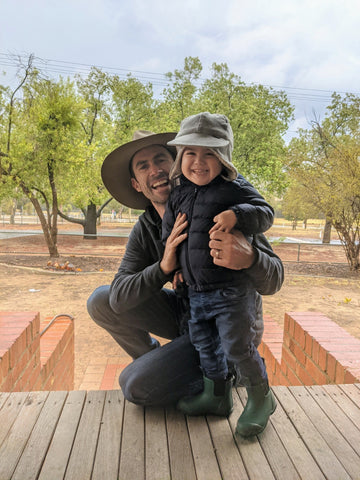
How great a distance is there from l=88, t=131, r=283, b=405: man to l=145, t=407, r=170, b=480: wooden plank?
0.06m

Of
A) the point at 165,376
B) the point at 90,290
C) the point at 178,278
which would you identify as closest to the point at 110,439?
the point at 165,376

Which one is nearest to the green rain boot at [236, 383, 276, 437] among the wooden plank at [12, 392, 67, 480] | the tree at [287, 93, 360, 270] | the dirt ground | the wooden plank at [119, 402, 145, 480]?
the wooden plank at [119, 402, 145, 480]

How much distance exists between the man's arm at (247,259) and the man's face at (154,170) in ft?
1.58

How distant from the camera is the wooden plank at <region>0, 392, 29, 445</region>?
4.61ft

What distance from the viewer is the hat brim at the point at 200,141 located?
123 centimetres

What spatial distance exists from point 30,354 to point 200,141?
169 centimetres

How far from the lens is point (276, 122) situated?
12070mm

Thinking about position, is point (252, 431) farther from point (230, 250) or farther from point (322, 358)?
point (322, 358)

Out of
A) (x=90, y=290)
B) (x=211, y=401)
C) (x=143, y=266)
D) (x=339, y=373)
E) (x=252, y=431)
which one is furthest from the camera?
(x=90, y=290)

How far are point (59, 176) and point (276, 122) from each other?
7033 mm

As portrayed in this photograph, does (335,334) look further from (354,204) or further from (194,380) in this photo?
(354,204)

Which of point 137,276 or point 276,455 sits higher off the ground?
point 137,276

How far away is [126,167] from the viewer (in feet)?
5.75

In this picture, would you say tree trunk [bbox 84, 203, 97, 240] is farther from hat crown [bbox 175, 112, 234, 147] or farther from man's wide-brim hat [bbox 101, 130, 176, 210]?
hat crown [bbox 175, 112, 234, 147]
